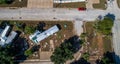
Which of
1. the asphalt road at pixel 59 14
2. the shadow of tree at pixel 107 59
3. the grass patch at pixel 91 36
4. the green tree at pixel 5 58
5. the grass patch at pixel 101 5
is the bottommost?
the shadow of tree at pixel 107 59

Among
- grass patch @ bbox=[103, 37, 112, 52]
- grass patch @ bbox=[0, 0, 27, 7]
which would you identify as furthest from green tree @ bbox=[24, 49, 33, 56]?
grass patch @ bbox=[103, 37, 112, 52]

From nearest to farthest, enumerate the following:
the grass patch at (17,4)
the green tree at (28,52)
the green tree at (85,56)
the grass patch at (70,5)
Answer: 1. the green tree at (28,52)
2. the green tree at (85,56)
3. the grass patch at (17,4)
4. the grass patch at (70,5)

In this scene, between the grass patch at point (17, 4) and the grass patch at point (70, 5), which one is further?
the grass patch at point (70, 5)

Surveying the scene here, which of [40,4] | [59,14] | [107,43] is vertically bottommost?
[107,43]

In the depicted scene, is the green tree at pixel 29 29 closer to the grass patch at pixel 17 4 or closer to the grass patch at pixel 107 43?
the grass patch at pixel 17 4

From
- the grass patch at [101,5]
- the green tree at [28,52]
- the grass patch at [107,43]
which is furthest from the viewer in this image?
the grass patch at [101,5]

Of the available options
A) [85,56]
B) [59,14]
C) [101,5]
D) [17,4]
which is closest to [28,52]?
[85,56]

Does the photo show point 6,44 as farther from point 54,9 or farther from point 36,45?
point 54,9

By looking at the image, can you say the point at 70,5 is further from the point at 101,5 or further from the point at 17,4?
the point at 17,4

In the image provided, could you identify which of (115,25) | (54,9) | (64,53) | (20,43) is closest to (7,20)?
(20,43)

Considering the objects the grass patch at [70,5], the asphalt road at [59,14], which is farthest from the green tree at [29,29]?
the grass patch at [70,5]

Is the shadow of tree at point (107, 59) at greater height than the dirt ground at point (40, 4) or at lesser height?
lesser
